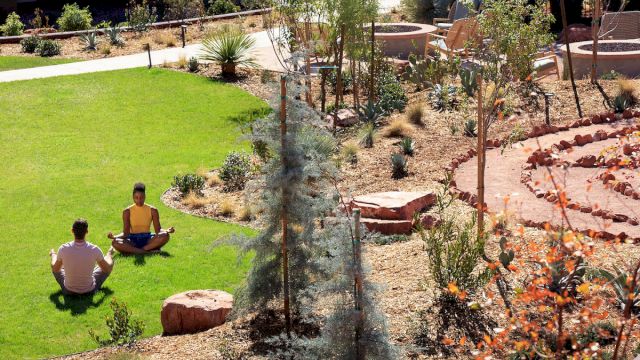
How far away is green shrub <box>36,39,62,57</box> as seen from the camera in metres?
22.8

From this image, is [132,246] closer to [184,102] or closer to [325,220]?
[325,220]

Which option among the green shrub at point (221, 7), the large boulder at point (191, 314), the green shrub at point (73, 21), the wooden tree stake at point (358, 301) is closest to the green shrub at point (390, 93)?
the large boulder at point (191, 314)

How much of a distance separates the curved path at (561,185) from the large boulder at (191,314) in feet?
9.62

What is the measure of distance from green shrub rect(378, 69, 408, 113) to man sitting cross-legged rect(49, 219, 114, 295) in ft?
24.5

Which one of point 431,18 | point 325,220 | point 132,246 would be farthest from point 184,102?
point 325,220

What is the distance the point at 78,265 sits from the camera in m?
9.97

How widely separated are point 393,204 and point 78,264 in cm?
359

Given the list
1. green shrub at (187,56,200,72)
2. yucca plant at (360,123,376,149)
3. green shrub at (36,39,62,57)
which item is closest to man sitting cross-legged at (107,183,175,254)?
yucca plant at (360,123,376,149)

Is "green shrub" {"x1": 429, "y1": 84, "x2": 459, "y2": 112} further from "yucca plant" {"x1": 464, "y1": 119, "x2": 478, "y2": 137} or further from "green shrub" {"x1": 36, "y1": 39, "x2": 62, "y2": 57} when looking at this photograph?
Answer: "green shrub" {"x1": 36, "y1": 39, "x2": 62, "y2": 57}

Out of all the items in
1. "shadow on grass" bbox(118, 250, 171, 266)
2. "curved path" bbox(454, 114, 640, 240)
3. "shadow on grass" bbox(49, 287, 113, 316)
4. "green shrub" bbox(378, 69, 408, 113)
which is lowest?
"shadow on grass" bbox(49, 287, 113, 316)

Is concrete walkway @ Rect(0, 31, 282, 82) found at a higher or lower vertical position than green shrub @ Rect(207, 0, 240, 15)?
lower

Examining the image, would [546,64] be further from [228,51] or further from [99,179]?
[99,179]

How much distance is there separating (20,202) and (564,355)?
840 centimetres

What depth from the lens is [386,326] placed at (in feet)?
23.2
